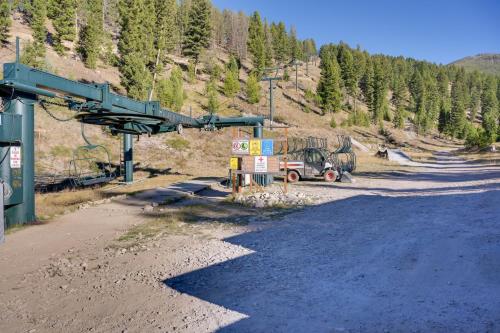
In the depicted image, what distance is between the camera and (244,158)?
55.9ft

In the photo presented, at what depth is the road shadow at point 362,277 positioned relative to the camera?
5133 mm

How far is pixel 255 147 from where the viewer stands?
16.9 m

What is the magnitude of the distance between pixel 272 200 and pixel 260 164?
7.03ft

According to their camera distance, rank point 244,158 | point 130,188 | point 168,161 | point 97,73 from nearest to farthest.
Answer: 1. point 244,158
2. point 130,188
3. point 168,161
4. point 97,73

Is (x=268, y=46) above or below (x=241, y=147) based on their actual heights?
above

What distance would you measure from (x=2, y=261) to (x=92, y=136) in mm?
29357

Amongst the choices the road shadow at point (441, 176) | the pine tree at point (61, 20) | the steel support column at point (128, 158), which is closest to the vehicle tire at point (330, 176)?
the road shadow at point (441, 176)

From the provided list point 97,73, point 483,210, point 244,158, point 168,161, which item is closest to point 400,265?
point 483,210

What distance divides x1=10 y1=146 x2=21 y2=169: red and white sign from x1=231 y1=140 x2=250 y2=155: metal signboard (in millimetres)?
8315

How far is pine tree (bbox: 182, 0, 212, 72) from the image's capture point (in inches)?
2926

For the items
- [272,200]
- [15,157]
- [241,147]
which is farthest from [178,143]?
[15,157]

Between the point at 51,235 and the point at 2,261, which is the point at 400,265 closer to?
the point at 2,261

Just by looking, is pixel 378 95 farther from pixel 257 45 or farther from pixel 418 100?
pixel 418 100

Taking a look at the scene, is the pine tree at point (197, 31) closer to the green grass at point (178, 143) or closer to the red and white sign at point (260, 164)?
the green grass at point (178, 143)
